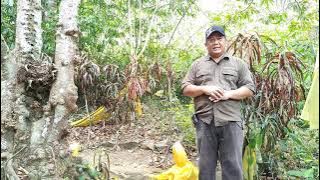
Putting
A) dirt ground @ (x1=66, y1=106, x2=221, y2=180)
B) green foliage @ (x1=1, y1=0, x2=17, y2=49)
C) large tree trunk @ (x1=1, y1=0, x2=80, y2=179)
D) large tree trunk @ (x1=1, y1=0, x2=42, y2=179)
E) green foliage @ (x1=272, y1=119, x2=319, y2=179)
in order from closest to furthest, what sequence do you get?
large tree trunk @ (x1=1, y1=0, x2=80, y2=179)
large tree trunk @ (x1=1, y1=0, x2=42, y2=179)
green foliage @ (x1=272, y1=119, x2=319, y2=179)
dirt ground @ (x1=66, y1=106, x2=221, y2=180)
green foliage @ (x1=1, y1=0, x2=17, y2=49)

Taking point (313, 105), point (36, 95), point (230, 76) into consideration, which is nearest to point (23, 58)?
point (36, 95)

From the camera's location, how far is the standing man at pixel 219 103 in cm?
343

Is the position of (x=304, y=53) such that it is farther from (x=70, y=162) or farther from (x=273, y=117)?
(x=70, y=162)

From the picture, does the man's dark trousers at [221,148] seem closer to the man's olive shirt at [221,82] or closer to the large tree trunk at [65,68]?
the man's olive shirt at [221,82]

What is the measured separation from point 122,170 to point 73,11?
6.57ft

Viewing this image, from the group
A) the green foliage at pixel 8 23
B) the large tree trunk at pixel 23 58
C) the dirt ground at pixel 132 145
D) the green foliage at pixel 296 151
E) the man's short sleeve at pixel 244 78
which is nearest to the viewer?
the man's short sleeve at pixel 244 78

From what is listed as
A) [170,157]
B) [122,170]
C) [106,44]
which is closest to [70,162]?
[122,170]

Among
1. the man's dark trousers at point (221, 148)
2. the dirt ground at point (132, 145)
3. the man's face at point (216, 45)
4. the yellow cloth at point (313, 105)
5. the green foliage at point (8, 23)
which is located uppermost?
the green foliage at point (8, 23)

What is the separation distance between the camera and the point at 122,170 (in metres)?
5.04

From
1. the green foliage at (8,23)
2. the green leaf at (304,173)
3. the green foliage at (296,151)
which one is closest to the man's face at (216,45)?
the green leaf at (304,173)

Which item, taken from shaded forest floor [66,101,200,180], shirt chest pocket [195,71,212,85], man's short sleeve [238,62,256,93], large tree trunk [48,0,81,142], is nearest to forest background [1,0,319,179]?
large tree trunk [48,0,81,142]

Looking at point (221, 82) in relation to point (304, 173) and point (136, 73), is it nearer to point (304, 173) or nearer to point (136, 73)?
point (304, 173)

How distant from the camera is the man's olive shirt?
11.3 ft

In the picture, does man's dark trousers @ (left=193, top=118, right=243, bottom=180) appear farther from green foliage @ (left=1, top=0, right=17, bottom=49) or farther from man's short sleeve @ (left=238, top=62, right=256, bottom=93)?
green foliage @ (left=1, top=0, right=17, bottom=49)
